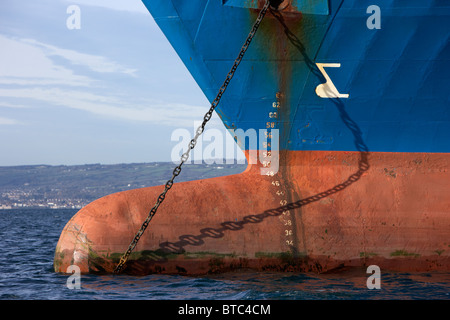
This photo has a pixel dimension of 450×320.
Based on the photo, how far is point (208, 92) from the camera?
10.7m

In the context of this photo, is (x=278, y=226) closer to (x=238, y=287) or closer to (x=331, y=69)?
(x=238, y=287)

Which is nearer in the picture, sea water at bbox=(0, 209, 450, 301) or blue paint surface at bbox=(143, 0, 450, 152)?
sea water at bbox=(0, 209, 450, 301)

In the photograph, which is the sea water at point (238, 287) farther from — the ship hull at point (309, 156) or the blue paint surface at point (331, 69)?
the blue paint surface at point (331, 69)

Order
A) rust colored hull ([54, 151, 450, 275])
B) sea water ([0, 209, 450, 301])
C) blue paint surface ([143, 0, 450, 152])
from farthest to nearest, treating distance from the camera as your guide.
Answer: blue paint surface ([143, 0, 450, 152]), rust colored hull ([54, 151, 450, 275]), sea water ([0, 209, 450, 301])

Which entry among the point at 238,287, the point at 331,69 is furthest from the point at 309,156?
the point at 238,287

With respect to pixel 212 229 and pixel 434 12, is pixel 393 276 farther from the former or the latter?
pixel 434 12

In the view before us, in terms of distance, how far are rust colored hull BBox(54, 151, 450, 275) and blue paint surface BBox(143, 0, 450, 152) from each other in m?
0.86

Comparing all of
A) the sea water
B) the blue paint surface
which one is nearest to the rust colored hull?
the sea water

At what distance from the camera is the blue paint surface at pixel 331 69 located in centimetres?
993

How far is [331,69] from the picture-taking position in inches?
402

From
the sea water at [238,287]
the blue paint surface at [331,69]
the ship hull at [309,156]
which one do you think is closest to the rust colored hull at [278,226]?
the ship hull at [309,156]

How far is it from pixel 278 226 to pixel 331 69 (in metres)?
3.12

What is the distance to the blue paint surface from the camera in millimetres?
9930

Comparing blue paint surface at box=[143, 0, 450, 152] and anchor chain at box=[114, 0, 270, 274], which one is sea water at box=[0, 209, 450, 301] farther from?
blue paint surface at box=[143, 0, 450, 152]
